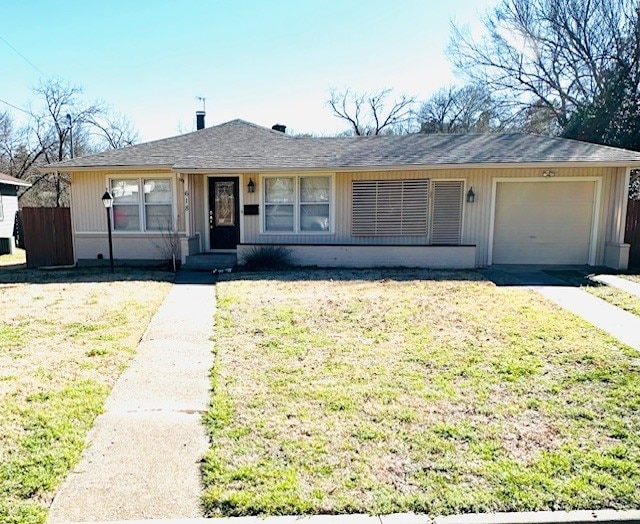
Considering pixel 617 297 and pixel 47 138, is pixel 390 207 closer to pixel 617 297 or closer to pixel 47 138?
pixel 617 297

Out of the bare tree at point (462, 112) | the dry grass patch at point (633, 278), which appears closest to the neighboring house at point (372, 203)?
the dry grass patch at point (633, 278)

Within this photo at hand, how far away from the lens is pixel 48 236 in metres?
12.2

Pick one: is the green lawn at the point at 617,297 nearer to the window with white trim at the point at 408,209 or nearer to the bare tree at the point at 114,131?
the window with white trim at the point at 408,209

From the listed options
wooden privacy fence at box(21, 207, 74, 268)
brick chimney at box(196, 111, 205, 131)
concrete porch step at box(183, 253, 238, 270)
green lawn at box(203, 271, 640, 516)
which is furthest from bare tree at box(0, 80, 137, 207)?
green lawn at box(203, 271, 640, 516)

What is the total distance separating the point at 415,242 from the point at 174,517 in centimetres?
991

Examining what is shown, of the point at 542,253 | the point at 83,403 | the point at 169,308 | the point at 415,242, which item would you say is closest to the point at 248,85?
the point at 415,242

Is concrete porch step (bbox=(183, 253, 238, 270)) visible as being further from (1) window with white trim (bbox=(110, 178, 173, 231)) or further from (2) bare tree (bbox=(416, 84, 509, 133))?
(2) bare tree (bbox=(416, 84, 509, 133))

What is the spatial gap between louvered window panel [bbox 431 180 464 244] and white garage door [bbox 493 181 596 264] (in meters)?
0.96

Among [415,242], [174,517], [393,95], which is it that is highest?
[393,95]

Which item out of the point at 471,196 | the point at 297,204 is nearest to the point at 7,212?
the point at 297,204

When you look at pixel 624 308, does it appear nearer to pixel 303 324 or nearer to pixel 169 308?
pixel 303 324

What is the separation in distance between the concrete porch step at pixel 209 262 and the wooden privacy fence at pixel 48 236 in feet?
12.0

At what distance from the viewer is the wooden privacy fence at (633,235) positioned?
11.3m

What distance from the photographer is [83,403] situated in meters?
3.73
